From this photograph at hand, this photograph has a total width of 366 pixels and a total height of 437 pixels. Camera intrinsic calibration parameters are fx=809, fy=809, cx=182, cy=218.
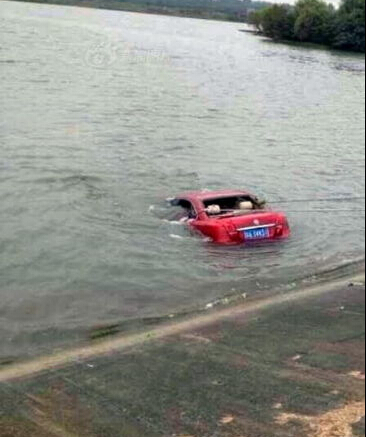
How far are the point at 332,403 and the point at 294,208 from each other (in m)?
14.3

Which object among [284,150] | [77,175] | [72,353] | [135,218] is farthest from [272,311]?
[284,150]

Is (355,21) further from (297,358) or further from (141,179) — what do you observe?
(141,179)

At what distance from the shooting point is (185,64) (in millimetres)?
64062

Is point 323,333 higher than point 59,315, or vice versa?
point 323,333

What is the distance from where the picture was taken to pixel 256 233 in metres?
16.0

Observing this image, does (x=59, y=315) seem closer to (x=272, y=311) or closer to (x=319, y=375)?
(x=272, y=311)

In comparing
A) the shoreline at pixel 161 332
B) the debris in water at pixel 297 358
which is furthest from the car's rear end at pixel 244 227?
the debris in water at pixel 297 358

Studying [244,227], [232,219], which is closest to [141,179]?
[232,219]

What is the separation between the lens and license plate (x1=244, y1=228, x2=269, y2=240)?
1590 centimetres

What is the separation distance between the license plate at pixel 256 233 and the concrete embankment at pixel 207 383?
5834mm

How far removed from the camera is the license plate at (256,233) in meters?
15.9

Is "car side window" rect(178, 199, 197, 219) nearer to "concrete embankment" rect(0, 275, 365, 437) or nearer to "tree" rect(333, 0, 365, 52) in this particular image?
"concrete embankment" rect(0, 275, 365, 437)

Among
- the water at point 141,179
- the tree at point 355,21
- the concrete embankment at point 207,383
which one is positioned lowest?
the water at point 141,179

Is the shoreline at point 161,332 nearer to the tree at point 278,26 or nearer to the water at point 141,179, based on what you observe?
the water at point 141,179
